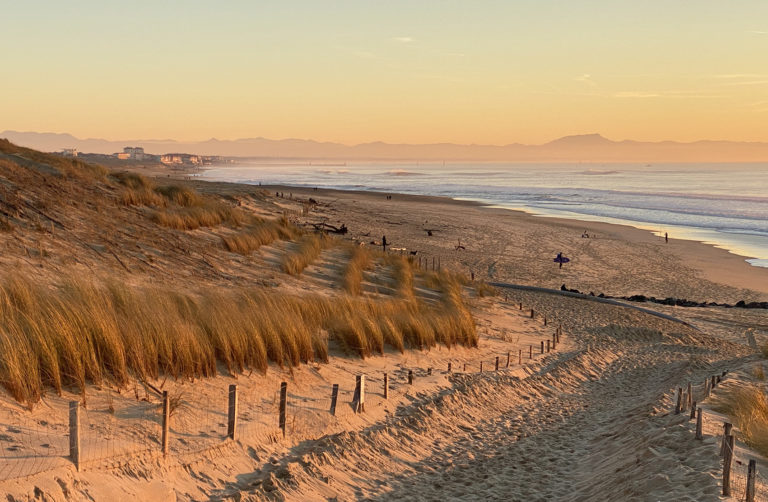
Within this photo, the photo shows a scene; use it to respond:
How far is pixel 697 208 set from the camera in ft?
224

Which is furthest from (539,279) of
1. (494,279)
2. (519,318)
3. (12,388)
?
(12,388)

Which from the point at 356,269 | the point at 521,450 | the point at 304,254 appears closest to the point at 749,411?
the point at 521,450

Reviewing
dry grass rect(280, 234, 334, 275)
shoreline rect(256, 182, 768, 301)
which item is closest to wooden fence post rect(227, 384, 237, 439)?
dry grass rect(280, 234, 334, 275)

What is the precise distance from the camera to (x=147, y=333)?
27.0 ft

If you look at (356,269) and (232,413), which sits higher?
(356,269)

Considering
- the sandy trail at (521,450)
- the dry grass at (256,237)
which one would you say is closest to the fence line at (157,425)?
the sandy trail at (521,450)

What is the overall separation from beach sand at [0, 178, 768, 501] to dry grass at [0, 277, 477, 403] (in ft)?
0.93

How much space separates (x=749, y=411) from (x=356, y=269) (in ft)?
39.3

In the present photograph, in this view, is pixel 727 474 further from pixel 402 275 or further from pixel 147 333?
pixel 402 275

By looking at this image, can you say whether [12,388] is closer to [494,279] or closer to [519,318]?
[519,318]

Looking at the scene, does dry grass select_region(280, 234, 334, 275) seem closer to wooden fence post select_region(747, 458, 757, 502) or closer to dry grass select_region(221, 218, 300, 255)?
dry grass select_region(221, 218, 300, 255)

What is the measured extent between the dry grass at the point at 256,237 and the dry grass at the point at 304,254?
0.85m

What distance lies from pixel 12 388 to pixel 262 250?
14.3 metres

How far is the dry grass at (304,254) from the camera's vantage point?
18.6 meters
